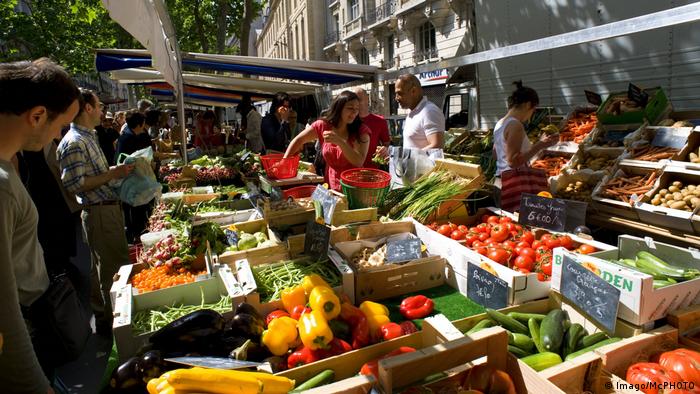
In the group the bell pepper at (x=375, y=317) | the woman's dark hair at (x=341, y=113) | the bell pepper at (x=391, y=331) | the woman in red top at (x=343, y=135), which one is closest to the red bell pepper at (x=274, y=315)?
the bell pepper at (x=375, y=317)

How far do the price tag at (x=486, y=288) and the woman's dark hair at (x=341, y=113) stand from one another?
1863mm

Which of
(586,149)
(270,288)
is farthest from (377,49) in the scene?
(270,288)

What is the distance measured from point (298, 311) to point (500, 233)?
5.20 ft

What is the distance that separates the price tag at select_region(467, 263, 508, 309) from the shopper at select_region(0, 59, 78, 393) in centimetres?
207

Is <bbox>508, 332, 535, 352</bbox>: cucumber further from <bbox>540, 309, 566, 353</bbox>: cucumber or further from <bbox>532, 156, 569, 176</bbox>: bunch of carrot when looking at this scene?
<bbox>532, 156, 569, 176</bbox>: bunch of carrot

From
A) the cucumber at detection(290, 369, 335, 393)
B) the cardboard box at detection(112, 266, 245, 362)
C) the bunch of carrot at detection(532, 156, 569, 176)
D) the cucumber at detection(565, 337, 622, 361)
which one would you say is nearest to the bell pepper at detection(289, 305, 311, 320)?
the cardboard box at detection(112, 266, 245, 362)

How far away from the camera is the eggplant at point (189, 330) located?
1804 mm

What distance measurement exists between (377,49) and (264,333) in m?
28.3

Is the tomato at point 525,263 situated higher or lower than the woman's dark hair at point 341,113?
lower

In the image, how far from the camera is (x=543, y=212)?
3000 mm

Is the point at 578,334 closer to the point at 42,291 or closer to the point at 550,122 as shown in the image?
the point at 42,291

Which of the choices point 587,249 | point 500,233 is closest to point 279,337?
point 500,233

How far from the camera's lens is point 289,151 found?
432cm

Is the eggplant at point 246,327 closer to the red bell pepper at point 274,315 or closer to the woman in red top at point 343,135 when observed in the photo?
the red bell pepper at point 274,315
